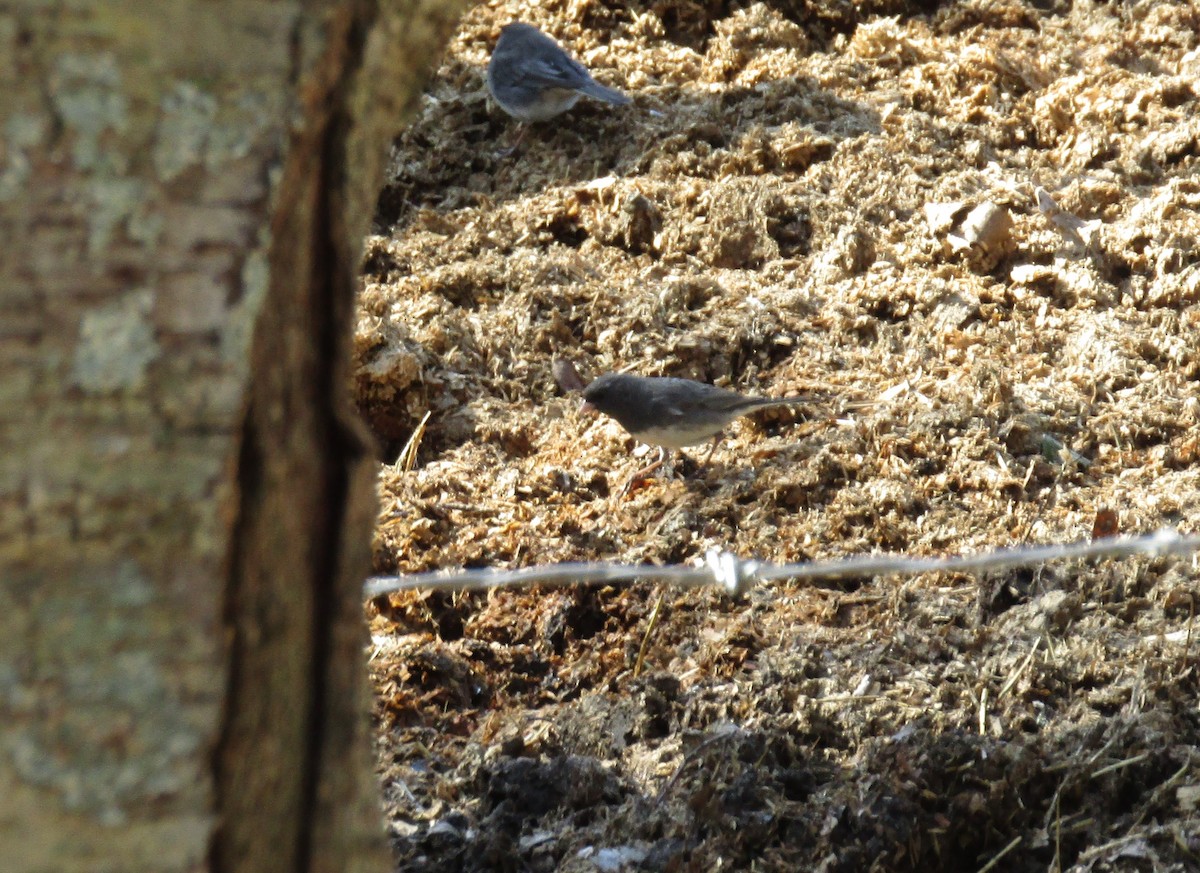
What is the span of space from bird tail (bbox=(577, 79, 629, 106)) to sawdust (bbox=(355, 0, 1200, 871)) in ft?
0.41

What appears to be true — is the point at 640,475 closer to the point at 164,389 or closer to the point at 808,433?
the point at 808,433

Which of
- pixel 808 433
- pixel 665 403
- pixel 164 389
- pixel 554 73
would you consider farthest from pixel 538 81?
pixel 164 389

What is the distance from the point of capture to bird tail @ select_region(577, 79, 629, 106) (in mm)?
6181

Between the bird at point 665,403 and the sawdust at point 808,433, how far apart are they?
0.42 ft

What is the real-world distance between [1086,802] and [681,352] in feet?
8.03

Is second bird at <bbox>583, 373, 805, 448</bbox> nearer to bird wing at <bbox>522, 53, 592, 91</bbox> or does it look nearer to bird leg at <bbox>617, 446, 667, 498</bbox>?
bird leg at <bbox>617, 446, 667, 498</bbox>

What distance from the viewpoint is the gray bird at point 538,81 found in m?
5.97

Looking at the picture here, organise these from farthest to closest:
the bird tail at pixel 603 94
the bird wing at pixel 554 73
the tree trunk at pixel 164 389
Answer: the bird tail at pixel 603 94, the bird wing at pixel 554 73, the tree trunk at pixel 164 389

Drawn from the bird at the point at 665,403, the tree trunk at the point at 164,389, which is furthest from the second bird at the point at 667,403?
the tree trunk at the point at 164,389

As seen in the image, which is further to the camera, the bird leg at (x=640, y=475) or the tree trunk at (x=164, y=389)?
the bird leg at (x=640, y=475)

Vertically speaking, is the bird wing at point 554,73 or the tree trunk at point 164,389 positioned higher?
the bird wing at point 554,73

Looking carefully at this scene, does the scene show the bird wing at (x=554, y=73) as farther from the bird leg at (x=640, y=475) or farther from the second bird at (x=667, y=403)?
the bird leg at (x=640, y=475)

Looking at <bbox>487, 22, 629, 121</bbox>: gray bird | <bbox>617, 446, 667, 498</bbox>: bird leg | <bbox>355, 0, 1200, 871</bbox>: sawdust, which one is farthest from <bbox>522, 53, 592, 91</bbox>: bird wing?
<bbox>617, 446, 667, 498</bbox>: bird leg

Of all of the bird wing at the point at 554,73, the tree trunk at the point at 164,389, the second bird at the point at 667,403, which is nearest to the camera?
the tree trunk at the point at 164,389
